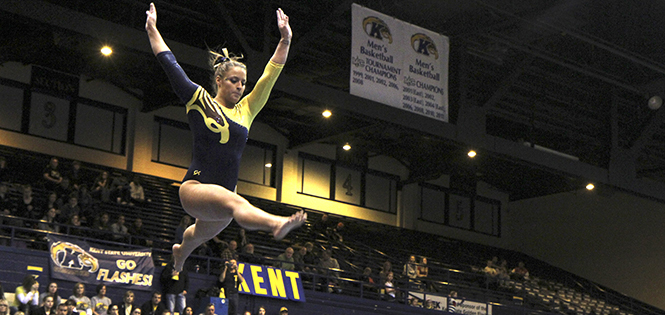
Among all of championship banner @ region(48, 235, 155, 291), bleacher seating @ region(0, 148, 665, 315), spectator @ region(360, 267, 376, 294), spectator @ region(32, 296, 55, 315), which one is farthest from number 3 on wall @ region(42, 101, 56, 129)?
spectator @ region(32, 296, 55, 315)

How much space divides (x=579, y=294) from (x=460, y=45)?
390 inches

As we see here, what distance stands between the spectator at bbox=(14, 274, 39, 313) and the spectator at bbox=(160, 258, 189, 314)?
2323mm

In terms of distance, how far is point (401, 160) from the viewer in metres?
26.6

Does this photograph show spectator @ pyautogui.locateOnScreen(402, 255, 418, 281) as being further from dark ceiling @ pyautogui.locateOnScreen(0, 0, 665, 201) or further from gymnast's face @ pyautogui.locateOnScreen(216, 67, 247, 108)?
gymnast's face @ pyautogui.locateOnScreen(216, 67, 247, 108)

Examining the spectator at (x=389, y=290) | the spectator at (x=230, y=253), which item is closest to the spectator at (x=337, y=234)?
the spectator at (x=389, y=290)

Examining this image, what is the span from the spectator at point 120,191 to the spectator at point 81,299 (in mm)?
4293

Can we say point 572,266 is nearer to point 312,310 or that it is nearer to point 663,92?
point 663,92

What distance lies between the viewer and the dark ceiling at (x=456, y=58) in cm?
1485

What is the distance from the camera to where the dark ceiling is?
14.9 metres

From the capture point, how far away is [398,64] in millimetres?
15453

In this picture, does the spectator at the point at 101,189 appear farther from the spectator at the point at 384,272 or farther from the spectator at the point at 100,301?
the spectator at the point at 384,272

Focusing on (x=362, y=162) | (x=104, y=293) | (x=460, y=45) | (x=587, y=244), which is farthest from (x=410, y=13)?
(x=587, y=244)

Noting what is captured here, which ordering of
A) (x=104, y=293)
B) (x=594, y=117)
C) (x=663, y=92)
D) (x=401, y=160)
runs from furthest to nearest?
1. (x=401, y=160)
2. (x=594, y=117)
3. (x=663, y=92)
4. (x=104, y=293)

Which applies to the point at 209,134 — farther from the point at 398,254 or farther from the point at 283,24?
the point at 398,254
